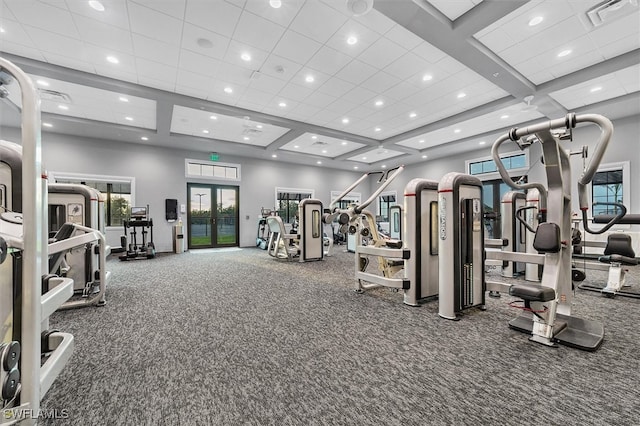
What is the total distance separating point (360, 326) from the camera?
2559 millimetres

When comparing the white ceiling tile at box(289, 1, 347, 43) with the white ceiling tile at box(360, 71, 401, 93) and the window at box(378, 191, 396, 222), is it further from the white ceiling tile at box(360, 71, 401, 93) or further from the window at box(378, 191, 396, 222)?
the window at box(378, 191, 396, 222)

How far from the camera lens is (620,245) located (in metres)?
3.77

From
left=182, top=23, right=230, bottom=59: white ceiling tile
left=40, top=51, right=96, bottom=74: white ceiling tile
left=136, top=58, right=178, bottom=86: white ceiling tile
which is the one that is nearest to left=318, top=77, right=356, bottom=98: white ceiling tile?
left=182, top=23, right=230, bottom=59: white ceiling tile

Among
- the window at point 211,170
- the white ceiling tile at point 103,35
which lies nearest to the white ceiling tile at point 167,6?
the white ceiling tile at point 103,35

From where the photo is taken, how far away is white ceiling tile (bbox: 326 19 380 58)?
357 centimetres

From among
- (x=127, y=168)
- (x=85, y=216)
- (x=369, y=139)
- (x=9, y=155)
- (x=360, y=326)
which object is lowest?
(x=360, y=326)

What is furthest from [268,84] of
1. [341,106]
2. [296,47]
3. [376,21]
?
[376,21]

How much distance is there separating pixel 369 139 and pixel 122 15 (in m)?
6.67

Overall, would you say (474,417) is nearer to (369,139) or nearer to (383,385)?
(383,385)

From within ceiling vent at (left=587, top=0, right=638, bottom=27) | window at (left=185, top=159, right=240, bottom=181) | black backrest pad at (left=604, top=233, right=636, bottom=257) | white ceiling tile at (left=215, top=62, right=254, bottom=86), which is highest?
white ceiling tile at (left=215, top=62, right=254, bottom=86)

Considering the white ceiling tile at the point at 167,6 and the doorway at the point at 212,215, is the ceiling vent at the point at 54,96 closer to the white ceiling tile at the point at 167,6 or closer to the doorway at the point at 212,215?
the white ceiling tile at the point at 167,6

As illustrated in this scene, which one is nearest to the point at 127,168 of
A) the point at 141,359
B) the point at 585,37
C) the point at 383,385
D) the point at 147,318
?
the point at 147,318

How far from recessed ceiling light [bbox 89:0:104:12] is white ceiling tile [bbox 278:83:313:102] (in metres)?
2.80

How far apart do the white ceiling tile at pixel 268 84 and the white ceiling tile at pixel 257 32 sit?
90 cm
